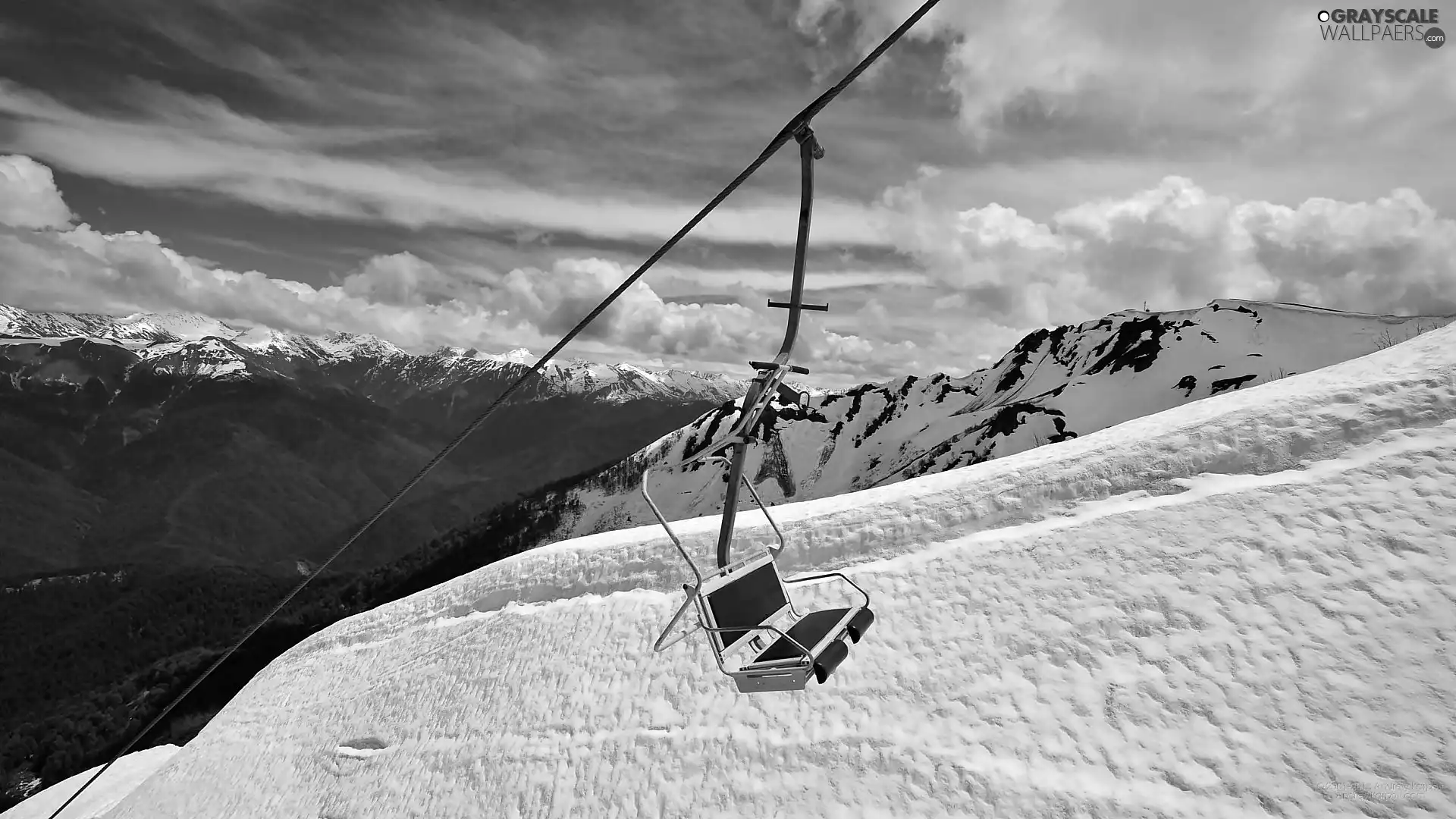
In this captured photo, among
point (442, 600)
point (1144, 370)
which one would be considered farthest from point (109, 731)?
point (1144, 370)

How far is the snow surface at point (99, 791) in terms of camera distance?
1731 cm

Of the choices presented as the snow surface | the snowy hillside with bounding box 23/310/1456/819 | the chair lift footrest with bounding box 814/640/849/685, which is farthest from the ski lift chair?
the snow surface

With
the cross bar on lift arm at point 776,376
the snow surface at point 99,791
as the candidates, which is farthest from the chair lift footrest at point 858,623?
the snow surface at point 99,791

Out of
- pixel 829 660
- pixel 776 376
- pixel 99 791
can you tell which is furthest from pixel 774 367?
pixel 99 791

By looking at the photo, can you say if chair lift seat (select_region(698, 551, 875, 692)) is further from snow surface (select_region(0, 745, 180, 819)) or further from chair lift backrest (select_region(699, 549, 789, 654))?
snow surface (select_region(0, 745, 180, 819))

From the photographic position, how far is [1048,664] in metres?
8.21

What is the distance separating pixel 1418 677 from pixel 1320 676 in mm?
744

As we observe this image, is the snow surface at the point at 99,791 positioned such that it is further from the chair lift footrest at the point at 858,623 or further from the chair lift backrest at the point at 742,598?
the chair lift footrest at the point at 858,623

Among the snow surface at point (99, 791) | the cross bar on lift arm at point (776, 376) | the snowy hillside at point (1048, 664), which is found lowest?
the snow surface at point (99, 791)

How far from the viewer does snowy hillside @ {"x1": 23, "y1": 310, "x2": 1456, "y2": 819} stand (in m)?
6.89

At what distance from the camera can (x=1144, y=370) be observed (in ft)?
595

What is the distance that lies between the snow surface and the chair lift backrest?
664 inches

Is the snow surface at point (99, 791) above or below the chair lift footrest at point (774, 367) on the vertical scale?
below

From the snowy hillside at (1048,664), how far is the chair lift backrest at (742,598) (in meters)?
2.18
